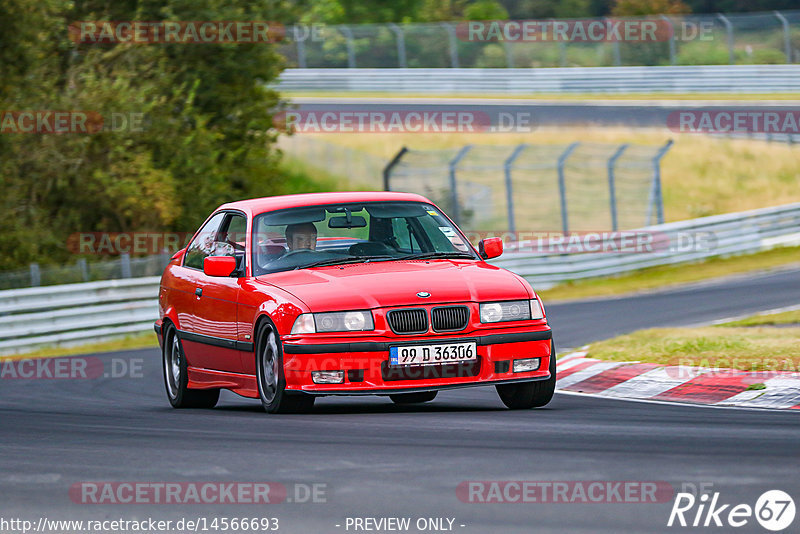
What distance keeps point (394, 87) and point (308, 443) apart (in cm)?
3855

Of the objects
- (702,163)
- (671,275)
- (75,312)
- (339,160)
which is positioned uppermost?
(75,312)

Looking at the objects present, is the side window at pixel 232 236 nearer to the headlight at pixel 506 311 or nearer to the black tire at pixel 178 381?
the black tire at pixel 178 381

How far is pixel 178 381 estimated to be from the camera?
422 inches

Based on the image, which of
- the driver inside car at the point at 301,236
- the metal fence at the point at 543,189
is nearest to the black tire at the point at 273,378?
the driver inside car at the point at 301,236

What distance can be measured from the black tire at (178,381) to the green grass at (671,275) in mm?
13258

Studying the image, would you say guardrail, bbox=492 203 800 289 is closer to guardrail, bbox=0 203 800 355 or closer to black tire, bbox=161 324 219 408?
guardrail, bbox=0 203 800 355

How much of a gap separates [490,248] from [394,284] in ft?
4.39

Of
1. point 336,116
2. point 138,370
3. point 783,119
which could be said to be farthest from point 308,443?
point 336,116

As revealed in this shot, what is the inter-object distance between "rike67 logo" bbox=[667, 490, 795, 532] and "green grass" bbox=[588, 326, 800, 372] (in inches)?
188

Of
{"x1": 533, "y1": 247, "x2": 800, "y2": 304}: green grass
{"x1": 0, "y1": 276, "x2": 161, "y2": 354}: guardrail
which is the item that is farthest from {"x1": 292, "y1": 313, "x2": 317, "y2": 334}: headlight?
{"x1": 533, "y1": 247, "x2": 800, "y2": 304}: green grass

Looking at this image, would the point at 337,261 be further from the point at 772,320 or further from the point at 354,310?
the point at 772,320

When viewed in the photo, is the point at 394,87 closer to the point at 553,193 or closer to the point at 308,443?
the point at 553,193

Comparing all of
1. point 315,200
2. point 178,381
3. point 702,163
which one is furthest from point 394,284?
point 702,163

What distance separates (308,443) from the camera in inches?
285
